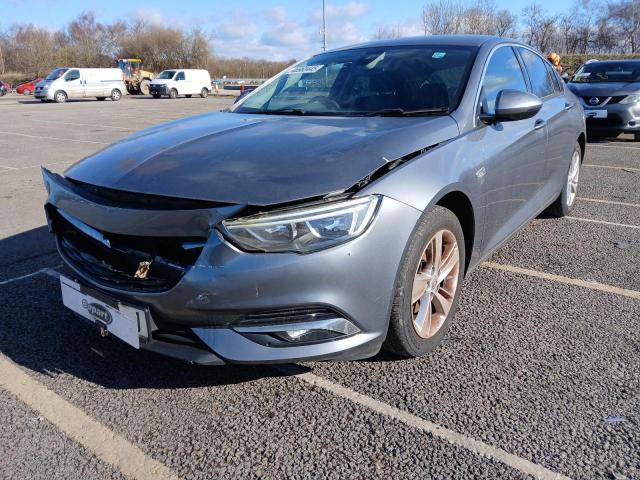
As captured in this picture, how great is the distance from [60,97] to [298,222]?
34.2 m

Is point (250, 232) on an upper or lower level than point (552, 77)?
lower

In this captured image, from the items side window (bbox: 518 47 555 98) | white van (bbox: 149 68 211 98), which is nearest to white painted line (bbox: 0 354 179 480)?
side window (bbox: 518 47 555 98)

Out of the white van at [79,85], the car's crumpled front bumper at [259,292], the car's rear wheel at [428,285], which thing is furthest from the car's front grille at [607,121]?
the white van at [79,85]

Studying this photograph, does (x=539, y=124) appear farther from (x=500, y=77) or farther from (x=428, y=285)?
(x=428, y=285)

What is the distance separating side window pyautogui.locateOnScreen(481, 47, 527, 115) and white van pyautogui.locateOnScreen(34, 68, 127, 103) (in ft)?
107

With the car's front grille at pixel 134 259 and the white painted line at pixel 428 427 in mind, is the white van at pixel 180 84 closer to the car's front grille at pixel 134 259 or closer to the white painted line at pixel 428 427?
the car's front grille at pixel 134 259

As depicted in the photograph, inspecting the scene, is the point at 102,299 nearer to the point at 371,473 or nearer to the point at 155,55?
the point at 371,473

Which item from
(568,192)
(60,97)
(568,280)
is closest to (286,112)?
(568,280)

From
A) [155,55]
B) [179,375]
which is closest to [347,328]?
[179,375]

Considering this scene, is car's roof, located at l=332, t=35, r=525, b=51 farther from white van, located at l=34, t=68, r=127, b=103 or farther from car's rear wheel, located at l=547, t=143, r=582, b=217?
white van, located at l=34, t=68, r=127, b=103

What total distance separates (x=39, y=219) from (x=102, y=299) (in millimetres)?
3626

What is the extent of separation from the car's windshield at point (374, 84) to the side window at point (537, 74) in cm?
94

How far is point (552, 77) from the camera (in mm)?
4824

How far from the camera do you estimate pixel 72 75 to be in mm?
32156
